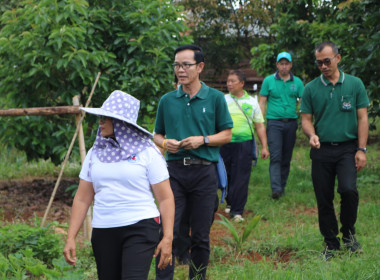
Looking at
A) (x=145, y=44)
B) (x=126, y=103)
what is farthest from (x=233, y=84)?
(x=126, y=103)

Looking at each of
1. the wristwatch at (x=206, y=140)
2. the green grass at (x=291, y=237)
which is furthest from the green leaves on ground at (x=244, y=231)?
the wristwatch at (x=206, y=140)

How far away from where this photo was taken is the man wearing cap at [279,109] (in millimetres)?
9594

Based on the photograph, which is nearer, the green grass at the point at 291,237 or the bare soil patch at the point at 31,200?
the green grass at the point at 291,237

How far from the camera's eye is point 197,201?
17.1ft

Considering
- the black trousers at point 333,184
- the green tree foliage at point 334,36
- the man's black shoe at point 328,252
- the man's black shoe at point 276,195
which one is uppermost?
the green tree foliage at point 334,36

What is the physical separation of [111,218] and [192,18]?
20134 millimetres

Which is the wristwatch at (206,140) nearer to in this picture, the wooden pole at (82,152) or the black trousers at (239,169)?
the wooden pole at (82,152)

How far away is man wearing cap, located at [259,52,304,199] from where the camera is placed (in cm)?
959

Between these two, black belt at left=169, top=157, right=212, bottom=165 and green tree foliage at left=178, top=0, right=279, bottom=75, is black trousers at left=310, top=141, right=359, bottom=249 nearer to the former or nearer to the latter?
black belt at left=169, top=157, right=212, bottom=165

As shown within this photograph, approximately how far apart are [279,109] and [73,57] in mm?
3203

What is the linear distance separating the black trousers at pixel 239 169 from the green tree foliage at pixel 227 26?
1387 centimetres

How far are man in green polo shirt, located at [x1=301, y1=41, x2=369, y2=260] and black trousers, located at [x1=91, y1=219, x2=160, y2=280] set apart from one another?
8.56 ft

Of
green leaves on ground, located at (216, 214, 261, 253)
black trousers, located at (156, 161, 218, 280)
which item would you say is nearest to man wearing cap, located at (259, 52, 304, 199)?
green leaves on ground, located at (216, 214, 261, 253)

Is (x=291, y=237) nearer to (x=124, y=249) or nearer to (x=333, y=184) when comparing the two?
(x=333, y=184)
